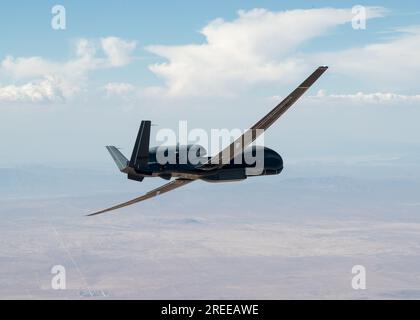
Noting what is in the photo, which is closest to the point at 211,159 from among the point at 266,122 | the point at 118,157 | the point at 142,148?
the point at 142,148

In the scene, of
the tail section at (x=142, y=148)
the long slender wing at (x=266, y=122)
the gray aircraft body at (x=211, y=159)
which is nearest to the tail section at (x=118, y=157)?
the gray aircraft body at (x=211, y=159)

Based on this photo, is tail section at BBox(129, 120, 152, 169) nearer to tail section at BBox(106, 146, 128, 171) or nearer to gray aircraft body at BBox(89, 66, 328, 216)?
gray aircraft body at BBox(89, 66, 328, 216)

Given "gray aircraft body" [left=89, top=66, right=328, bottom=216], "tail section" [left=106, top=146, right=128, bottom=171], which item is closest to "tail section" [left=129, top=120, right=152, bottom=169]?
"gray aircraft body" [left=89, top=66, right=328, bottom=216]

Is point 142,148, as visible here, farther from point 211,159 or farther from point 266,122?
point 266,122

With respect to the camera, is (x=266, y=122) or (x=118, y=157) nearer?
(x=266, y=122)

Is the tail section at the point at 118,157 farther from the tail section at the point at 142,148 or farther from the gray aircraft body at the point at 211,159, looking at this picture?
the tail section at the point at 142,148

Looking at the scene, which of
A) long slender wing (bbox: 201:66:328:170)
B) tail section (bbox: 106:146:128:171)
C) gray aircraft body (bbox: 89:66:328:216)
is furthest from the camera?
tail section (bbox: 106:146:128:171)
